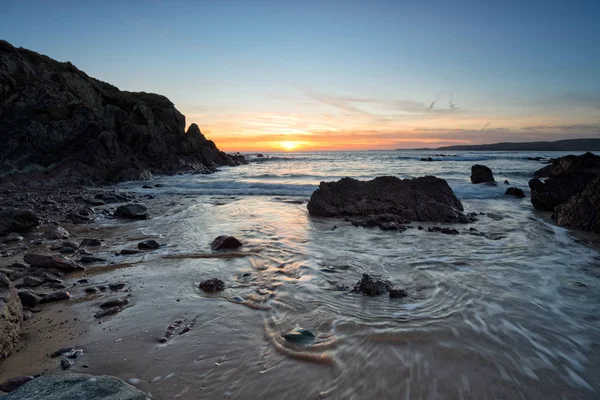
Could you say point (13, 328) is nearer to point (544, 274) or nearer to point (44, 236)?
point (44, 236)

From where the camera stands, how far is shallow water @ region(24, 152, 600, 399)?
2375 millimetres

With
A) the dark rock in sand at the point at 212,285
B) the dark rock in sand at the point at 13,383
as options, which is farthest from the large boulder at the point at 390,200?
the dark rock in sand at the point at 13,383

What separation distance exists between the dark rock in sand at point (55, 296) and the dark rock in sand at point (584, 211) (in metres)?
9.80

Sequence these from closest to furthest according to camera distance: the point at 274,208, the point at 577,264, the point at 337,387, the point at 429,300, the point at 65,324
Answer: the point at 337,387 < the point at 65,324 < the point at 429,300 < the point at 577,264 < the point at 274,208

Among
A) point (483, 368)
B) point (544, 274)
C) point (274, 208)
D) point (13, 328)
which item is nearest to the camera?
point (483, 368)

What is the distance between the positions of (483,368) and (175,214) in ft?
28.6

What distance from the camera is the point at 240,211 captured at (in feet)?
32.7

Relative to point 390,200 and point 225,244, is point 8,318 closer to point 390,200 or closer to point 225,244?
point 225,244

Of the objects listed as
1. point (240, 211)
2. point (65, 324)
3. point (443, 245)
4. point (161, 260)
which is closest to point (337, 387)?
point (65, 324)

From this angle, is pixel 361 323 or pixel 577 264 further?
pixel 577 264

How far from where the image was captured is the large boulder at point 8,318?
260cm

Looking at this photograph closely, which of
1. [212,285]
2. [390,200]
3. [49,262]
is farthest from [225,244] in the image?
[390,200]

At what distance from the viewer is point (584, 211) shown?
7543 millimetres

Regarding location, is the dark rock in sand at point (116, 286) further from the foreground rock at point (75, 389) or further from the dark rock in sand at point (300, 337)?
the dark rock in sand at point (300, 337)
